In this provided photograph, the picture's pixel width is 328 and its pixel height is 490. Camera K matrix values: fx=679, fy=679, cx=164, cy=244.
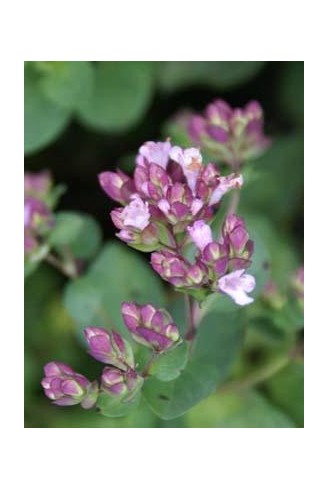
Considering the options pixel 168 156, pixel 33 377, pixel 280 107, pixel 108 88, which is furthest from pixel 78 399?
pixel 280 107

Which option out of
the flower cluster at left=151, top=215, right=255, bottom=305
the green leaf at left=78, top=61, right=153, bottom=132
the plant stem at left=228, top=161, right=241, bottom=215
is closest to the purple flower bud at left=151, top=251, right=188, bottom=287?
the flower cluster at left=151, top=215, right=255, bottom=305

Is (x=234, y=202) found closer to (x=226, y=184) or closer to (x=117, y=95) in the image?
(x=226, y=184)

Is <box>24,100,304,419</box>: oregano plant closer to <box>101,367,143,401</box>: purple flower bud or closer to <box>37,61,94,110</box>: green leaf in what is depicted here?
<box>101,367,143,401</box>: purple flower bud

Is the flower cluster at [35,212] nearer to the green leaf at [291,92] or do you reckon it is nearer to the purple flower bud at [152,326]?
the purple flower bud at [152,326]

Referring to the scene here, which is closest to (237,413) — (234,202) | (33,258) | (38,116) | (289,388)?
(289,388)

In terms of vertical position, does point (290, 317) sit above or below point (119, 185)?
below

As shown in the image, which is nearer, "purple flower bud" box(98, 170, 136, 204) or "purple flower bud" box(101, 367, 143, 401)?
"purple flower bud" box(101, 367, 143, 401)

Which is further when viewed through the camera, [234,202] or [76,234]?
[76,234]
